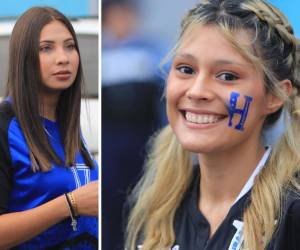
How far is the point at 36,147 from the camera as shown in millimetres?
1912

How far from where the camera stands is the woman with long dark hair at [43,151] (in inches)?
73.7

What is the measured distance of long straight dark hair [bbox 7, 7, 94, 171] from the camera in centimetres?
191

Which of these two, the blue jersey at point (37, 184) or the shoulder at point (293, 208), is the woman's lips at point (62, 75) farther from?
the shoulder at point (293, 208)

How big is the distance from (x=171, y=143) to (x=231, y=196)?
0.25 metres

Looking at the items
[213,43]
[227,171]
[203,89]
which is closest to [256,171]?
[227,171]

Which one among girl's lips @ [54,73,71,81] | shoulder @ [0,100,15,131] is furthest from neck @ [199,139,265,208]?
shoulder @ [0,100,15,131]

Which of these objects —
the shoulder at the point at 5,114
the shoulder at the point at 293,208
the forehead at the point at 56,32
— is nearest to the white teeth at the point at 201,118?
the shoulder at the point at 293,208

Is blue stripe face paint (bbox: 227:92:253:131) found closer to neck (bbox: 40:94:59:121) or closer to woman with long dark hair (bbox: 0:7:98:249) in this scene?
woman with long dark hair (bbox: 0:7:98:249)

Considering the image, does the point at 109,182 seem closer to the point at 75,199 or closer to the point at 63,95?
the point at 75,199

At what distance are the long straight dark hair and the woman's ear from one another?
678mm

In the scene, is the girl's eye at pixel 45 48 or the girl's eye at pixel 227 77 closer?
the girl's eye at pixel 227 77

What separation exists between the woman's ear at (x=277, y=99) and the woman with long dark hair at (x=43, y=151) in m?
0.66

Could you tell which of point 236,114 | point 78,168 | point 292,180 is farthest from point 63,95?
point 292,180

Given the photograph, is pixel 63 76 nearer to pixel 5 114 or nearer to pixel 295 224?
pixel 5 114
